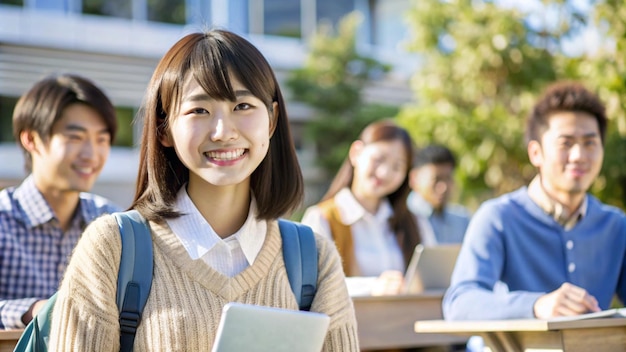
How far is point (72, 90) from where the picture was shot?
344 centimetres

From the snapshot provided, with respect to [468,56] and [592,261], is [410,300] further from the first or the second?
[468,56]

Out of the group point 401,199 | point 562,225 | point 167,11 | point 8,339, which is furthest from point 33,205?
point 167,11

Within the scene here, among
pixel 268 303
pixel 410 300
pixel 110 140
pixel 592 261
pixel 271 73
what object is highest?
pixel 271 73

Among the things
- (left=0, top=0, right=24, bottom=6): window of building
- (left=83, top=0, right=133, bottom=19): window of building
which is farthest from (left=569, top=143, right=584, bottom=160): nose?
(left=83, top=0, right=133, bottom=19): window of building

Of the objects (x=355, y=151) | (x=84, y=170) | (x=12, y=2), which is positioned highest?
(x=12, y=2)

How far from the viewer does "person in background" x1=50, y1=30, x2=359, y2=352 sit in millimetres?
1911

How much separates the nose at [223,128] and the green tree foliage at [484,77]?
7.91m

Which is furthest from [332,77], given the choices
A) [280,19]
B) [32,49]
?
[32,49]

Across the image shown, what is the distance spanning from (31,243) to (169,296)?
1.61m

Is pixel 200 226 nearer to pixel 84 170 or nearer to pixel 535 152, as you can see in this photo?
pixel 84 170

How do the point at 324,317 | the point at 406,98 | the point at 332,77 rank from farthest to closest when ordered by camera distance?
the point at 406,98
the point at 332,77
the point at 324,317

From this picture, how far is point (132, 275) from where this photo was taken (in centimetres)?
195

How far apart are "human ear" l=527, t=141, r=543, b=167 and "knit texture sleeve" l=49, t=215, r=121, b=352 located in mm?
2049

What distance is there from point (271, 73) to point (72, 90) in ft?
5.16
